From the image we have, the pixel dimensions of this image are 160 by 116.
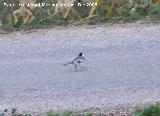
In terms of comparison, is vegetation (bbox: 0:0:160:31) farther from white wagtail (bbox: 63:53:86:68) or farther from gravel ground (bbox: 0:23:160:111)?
white wagtail (bbox: 63:53:86:68)

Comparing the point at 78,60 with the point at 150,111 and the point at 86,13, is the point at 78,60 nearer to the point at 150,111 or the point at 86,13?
the point at 150,111

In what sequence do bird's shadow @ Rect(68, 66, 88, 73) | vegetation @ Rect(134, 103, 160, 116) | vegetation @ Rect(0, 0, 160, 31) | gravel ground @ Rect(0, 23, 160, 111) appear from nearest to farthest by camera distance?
vegetation @ Rect(134, 103, 160, 116) → gravel ground @ Rect(0, 23, 160, 111) → bird's shadow @ Rect(68, 66, 88, 73) → vegetation @ Rect(0, 0, 160, 31)

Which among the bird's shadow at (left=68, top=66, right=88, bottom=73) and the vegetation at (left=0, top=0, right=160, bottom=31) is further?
the vegetation at (left=0, top=0, right=160, bottom=31)

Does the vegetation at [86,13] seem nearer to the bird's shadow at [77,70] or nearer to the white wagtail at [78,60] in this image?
the white wagtail at [78,60]

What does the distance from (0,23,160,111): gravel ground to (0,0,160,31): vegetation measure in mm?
441

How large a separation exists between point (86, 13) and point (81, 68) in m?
3.60

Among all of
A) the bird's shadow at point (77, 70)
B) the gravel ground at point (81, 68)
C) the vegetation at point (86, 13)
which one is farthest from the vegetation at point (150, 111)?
the vegetation at point (86, 13)

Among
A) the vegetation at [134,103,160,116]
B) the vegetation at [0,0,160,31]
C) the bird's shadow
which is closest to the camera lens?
the vegetation at [134,103,160,116]

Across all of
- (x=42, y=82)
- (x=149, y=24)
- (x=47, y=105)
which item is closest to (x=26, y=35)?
(x=149, y=24)

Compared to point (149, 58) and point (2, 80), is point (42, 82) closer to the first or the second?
point (2, 80)

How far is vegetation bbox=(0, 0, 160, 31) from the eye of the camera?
41.2ft

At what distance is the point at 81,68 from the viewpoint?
9.53 m

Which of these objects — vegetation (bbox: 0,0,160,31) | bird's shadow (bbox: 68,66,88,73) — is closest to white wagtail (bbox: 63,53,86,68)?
bird's shadow (bbox: 68,66,88,73)

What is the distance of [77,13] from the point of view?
13.0 m
